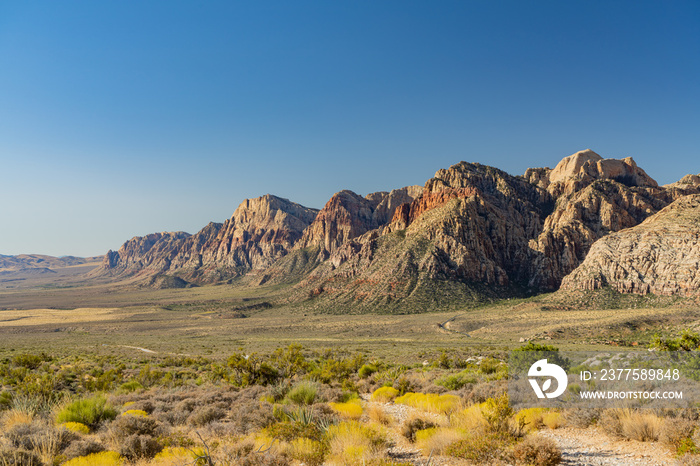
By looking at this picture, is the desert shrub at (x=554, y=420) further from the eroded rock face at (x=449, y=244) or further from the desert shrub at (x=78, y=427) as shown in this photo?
the eroded rock face at (x=449, y=244)

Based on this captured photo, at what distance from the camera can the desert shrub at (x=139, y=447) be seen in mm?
8805

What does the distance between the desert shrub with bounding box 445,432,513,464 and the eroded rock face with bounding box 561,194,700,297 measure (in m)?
81.6

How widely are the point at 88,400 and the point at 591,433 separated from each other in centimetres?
1546

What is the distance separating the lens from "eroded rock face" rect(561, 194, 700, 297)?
222ft

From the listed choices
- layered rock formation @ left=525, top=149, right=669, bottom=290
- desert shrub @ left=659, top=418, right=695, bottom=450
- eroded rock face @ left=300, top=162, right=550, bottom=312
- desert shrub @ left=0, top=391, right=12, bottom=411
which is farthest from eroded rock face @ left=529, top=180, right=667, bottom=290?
desert shrub @ left=0, top=391, right=12, bottom=411

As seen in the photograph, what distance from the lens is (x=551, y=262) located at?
103375 millimetres

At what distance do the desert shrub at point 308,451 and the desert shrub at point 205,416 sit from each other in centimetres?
431

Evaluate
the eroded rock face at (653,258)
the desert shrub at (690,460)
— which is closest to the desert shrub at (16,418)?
the desert shrub at (690,460)

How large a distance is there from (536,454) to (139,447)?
9.43 m

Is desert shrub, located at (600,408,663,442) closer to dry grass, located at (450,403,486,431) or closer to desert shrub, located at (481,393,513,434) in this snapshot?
desert shrub, located at (481,393,513,434)

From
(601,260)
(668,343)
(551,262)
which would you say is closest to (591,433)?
(668,343)

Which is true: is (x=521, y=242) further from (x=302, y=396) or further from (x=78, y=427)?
→ (x=78, y=427)

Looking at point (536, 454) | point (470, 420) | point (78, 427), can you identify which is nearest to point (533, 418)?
point (470, 420)

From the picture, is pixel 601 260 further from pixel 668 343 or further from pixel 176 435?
pixel 176 435
